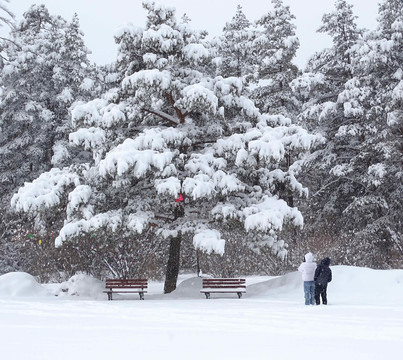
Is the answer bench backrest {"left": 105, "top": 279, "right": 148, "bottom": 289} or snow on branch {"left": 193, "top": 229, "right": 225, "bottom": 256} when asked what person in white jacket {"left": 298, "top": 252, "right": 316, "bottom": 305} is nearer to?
snow on branch {"left": 193, "top": 229, "right": 225, "bottom": 256}

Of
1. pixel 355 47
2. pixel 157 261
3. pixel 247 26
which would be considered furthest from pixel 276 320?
pixel 247 26

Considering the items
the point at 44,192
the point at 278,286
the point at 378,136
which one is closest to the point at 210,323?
the point at 44,192

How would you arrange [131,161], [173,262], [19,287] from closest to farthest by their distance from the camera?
1. [131,161]
2. [19,287]
3. [173,262]

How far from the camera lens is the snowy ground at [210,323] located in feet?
25.5

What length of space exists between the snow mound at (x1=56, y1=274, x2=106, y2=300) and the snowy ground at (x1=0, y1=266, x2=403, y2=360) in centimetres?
3

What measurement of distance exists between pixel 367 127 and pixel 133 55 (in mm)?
11817

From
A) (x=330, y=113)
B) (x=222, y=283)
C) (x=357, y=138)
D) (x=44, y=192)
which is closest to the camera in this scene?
(x=44, y=192)

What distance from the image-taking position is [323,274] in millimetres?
14672

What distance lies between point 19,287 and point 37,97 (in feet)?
47.1

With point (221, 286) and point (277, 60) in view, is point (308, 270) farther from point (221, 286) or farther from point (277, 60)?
point (277, 60)

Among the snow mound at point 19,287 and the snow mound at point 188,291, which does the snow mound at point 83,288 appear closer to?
the snow mound at point 19,287

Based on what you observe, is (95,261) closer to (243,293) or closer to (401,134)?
(243,293)

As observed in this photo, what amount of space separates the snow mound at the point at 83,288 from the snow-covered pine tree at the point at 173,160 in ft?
5.52

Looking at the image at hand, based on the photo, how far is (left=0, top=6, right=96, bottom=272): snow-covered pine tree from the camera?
92.8 feet
